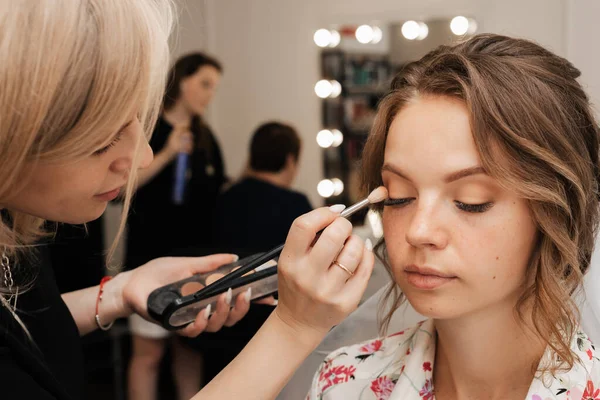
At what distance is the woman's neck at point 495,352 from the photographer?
0.83m

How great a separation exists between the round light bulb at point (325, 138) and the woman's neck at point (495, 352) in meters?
1.96

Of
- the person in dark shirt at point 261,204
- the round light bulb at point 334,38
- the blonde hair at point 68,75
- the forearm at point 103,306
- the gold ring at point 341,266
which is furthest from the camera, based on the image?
the round light bulb at point 334,38

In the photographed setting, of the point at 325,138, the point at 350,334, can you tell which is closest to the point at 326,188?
the point at 325,138

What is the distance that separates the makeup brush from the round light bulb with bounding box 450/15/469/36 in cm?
169

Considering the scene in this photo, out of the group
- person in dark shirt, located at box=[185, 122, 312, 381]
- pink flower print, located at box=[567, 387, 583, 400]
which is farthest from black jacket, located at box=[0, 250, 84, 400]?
person in dark shirt, located at box=[185, 122, 312, 381]

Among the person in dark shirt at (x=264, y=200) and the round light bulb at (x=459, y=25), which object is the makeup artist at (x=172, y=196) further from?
the round light bulb at (x=459, y=25)

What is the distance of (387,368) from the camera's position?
A: 36.1 inches

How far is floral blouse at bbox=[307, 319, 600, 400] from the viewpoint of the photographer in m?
0.86

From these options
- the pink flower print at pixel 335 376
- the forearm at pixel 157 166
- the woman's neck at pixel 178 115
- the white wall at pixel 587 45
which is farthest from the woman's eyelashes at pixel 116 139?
the woman's neck at pixel 178 115

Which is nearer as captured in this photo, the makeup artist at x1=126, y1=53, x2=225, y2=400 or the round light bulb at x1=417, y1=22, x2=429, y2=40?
the makeup artist at x1=126, y1=53, x2=225, y2=400

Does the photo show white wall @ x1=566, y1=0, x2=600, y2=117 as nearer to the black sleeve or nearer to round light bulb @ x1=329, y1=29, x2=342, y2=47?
the black sleeve

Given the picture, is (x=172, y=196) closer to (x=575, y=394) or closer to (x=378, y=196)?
(x=378, y=196)

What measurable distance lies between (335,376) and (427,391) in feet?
Result: 0.44

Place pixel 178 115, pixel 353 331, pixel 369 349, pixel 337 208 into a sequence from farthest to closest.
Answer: pixel 178 115 → pixel 353 331 → pixel 369 349 → pixel 337 208
